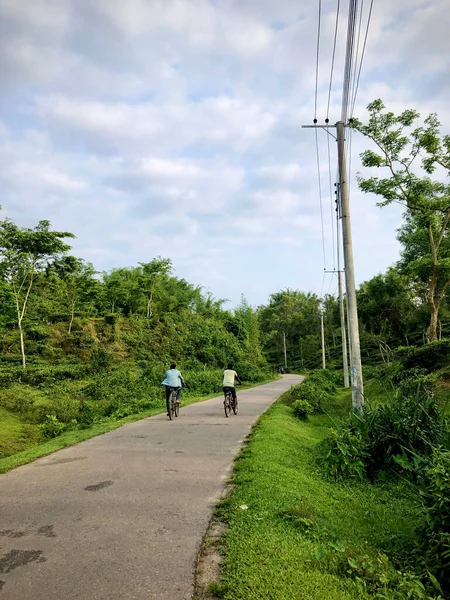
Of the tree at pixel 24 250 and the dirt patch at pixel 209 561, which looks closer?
the dirt patch at pixel 209 561

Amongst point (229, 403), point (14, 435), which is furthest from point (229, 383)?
point (14, 435)

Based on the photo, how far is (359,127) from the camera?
825 inches

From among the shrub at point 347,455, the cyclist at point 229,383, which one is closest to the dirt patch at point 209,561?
the shrub at point 347,455

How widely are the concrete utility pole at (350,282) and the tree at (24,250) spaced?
1816cm

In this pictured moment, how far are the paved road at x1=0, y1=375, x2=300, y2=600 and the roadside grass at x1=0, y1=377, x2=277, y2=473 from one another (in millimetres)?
402

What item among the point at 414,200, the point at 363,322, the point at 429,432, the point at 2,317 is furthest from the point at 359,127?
the point at 363,322

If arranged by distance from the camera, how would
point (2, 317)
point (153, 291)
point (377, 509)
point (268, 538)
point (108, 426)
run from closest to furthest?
1. point (268, 538)
2. point (377, 509)
3. point (108, 426)
4. point (2, 317)
5. point (153, 291)

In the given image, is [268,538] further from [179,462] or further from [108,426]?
[108,426]

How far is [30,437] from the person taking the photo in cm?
1138

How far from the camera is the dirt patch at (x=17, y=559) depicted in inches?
135

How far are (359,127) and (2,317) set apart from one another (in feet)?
78.7

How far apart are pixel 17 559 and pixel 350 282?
379 inches

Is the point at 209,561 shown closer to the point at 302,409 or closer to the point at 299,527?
the point at 299,527

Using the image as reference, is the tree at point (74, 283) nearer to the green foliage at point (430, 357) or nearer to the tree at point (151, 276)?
the tree at point (151, 276)
